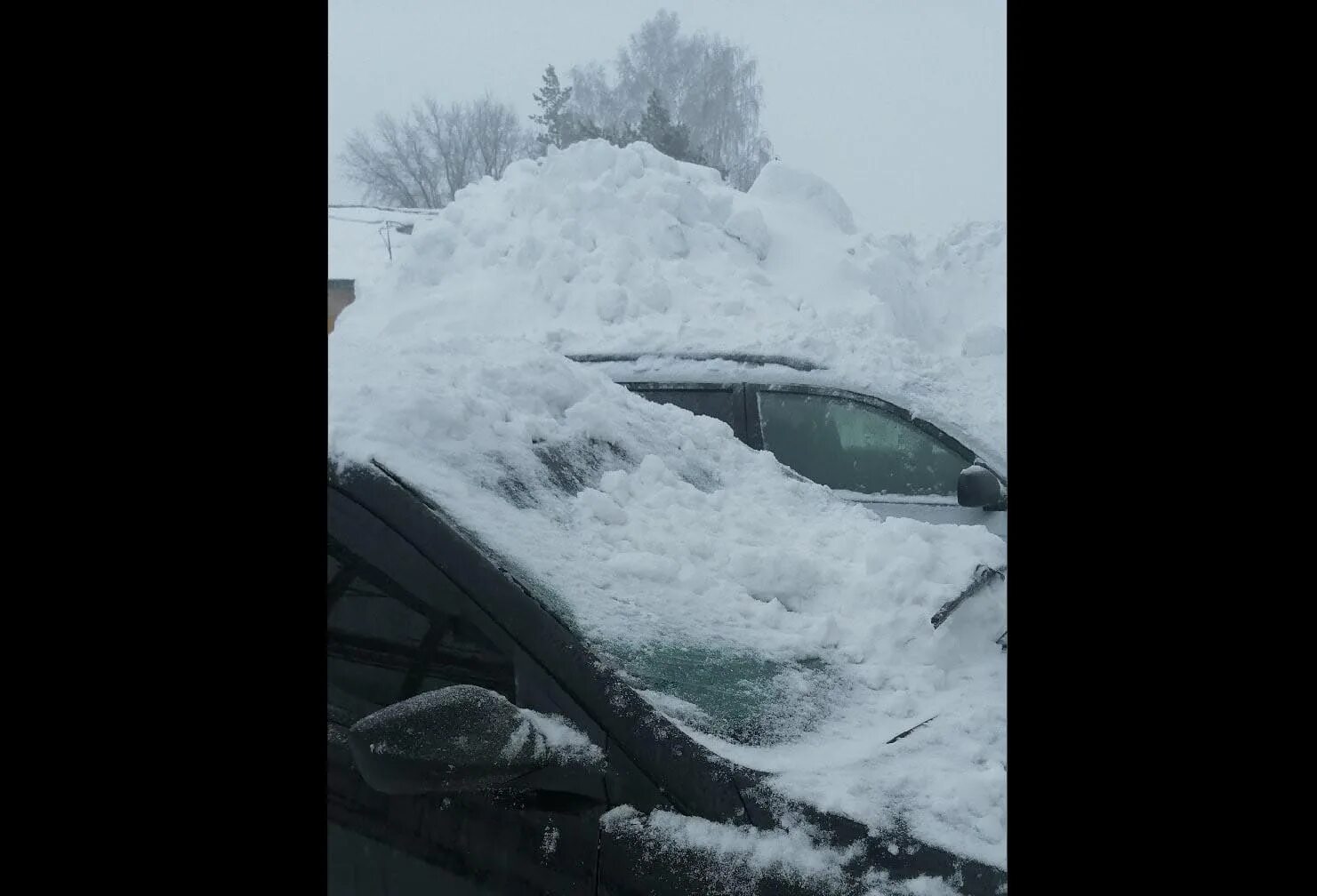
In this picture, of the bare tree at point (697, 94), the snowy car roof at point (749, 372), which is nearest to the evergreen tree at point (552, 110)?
the bare tree at point (697, 94)

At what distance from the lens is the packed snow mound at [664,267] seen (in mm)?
8414

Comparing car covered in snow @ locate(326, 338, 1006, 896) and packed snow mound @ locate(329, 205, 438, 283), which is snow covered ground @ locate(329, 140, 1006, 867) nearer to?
car covered in snow @ locate(326, 338, 1006, 896)

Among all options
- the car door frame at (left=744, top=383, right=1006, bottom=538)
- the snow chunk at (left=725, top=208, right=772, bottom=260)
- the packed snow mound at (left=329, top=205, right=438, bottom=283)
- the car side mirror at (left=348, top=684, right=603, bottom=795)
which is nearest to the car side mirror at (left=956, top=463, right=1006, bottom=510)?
the car door frame at (left=744, top=383, right=1006, bottom=538)

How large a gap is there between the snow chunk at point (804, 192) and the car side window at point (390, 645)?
10.7 meters

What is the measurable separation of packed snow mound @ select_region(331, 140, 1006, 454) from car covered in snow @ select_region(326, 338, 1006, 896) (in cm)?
428

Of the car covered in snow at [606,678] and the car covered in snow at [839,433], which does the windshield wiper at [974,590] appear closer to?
the car covered in snow at [606,678]

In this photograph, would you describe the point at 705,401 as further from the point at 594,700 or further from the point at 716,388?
the point at 594,700

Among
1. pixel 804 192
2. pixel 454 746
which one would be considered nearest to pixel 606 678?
pixel 454 746

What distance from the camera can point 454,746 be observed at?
1598 millimetres

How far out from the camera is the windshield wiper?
2449 millimetres
